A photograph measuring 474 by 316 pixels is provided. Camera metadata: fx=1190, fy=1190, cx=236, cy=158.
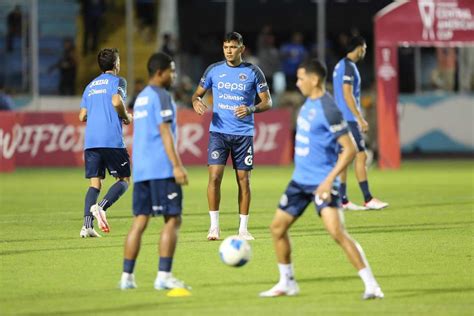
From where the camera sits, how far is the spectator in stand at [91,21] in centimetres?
3238

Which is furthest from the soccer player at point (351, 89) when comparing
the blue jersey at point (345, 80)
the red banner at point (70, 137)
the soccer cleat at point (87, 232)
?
the red banner at point (70, 137)

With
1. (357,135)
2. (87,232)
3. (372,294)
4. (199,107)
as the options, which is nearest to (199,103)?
(199,107)

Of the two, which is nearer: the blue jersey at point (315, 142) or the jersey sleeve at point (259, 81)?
the blue jersey at point (315, 142)

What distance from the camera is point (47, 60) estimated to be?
107 ft

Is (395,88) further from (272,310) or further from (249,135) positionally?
(272,310)

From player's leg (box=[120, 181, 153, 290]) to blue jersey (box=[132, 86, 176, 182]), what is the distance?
0.14 metres

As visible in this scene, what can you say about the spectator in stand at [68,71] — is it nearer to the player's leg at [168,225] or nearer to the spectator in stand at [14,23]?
the spectator in stand at [14,23]

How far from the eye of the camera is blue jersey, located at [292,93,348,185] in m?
9.52

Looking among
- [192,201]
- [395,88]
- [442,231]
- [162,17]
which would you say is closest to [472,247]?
[442,231]

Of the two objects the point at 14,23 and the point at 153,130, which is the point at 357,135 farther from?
the point at 14,23

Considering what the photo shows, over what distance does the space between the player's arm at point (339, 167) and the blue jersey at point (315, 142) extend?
13cm

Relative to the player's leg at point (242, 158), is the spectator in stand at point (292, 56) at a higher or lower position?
higher

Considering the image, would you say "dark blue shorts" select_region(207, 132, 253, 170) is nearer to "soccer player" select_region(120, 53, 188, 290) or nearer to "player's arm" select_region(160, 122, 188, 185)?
"soccer player" select_region(120, 53, 188, 290)

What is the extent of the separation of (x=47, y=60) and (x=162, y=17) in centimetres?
342
